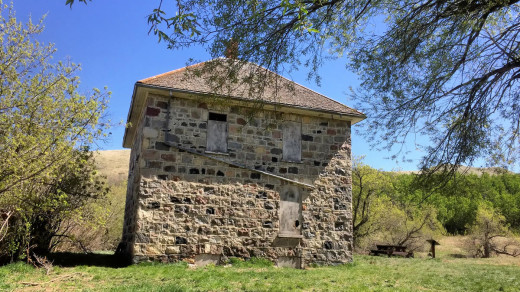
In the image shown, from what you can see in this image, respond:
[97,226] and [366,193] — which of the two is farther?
[366,193]

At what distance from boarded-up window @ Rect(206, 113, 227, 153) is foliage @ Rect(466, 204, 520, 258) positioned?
1460 centimetres

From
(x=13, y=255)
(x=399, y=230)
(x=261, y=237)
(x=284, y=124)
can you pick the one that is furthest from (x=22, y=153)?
→ (x=399, y=230)

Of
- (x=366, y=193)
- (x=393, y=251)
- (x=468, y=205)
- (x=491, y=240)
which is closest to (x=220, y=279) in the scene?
(x=393, y=251)

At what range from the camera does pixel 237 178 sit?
10.7 meters

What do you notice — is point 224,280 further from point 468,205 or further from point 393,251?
point 468,205

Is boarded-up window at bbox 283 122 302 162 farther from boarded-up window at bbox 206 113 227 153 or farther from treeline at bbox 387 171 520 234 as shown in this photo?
treeline at bbox 387 171 520 234

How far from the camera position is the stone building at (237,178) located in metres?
9.91

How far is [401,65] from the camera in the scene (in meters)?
7.11

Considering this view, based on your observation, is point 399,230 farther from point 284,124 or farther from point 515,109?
point 515,109

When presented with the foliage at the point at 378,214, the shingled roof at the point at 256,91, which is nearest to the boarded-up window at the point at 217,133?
the shingled roof at the point at 256,91

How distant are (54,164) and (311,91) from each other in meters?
8.46

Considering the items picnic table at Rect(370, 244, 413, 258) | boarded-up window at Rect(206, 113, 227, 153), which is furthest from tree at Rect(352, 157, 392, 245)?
boarded-up window at Rect(206, 113, 227, 153)

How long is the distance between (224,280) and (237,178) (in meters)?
3.56

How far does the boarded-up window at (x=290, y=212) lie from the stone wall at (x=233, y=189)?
12cm
